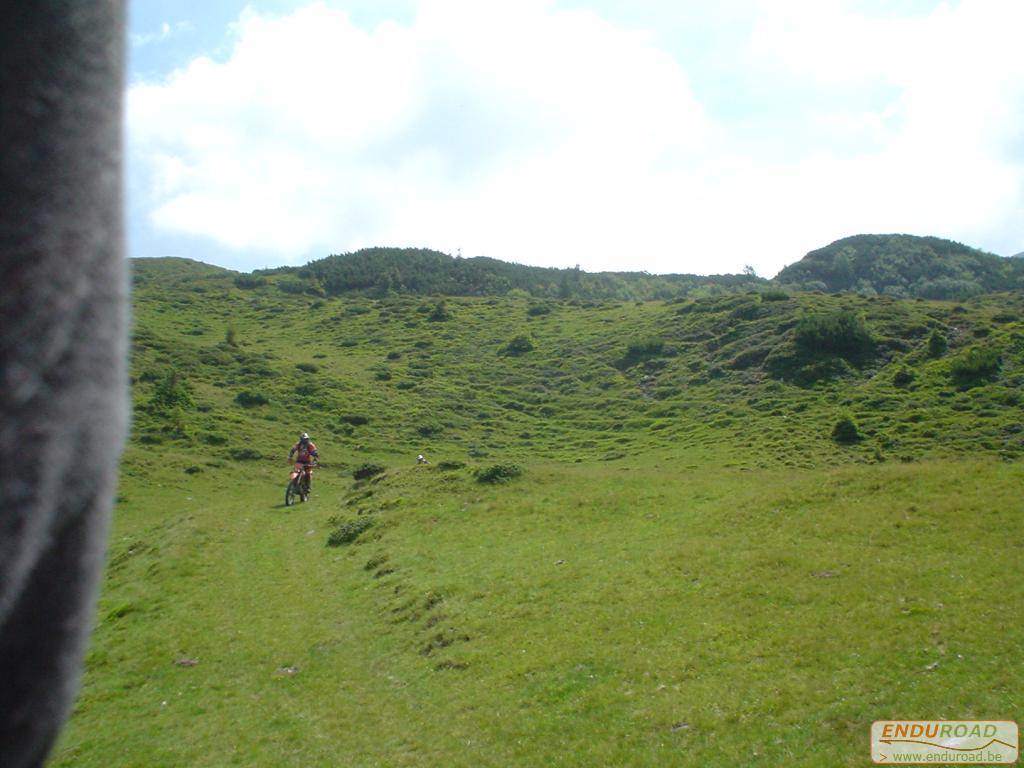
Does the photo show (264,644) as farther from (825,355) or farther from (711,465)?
(825,355)

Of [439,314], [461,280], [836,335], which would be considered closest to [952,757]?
[836,335]

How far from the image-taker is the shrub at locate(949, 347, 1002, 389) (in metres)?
45.9

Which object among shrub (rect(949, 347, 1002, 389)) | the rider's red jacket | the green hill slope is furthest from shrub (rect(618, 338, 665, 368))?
the green hill slope

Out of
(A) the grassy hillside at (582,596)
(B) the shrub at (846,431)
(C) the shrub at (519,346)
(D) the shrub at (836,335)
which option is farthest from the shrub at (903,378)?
(C) the shrub at (519,346)

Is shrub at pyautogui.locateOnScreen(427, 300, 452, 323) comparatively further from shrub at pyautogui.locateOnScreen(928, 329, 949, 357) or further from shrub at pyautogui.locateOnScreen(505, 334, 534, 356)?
shrub at pyautogui.locateOnScreen(928, 329, 949, 357)

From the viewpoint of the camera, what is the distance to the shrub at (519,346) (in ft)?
273

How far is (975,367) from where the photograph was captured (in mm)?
46656

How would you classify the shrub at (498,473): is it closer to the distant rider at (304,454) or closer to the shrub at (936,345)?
the distant rider at (304,454)

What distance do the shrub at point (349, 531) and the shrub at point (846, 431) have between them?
27030mm

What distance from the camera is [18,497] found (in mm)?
992

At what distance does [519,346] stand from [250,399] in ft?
105

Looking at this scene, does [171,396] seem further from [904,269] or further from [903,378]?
[904,269]

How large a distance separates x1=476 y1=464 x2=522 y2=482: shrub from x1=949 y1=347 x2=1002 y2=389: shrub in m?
31.2

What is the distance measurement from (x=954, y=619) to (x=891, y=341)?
50.7 metres
